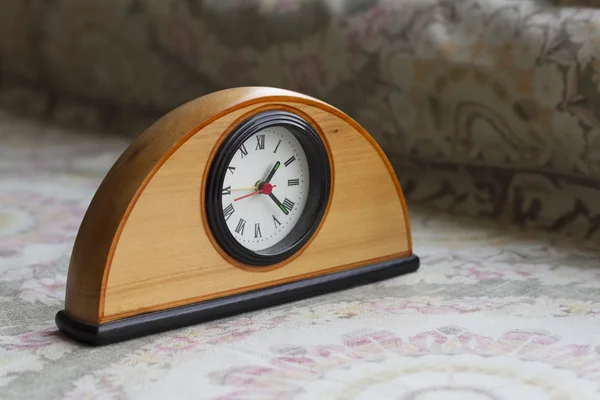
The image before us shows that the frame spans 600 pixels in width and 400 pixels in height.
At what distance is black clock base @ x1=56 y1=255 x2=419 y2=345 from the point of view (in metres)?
0.84

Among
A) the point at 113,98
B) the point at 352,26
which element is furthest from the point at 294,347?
the point at 113,98

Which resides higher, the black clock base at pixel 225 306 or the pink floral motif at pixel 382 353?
the black clock base at pixel 225 306

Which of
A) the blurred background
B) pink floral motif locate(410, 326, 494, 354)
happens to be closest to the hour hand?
pink floral motif locate(410, 326, 494, 354)

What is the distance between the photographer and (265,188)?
94 cm

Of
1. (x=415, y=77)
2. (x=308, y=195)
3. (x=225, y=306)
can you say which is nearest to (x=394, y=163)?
(x=415, y=77)

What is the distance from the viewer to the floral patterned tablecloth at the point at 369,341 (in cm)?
76

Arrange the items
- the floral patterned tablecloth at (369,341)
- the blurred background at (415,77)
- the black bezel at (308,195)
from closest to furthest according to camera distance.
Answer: the floral patterned tablecloth at (369,341) < the black bezel at (308,195) < the blurred background at (415,77)

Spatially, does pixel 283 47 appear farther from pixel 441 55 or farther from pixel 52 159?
pixel 52 159

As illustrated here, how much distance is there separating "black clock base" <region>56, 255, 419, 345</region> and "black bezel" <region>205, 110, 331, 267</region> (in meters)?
0.04

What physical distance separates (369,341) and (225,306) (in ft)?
0.51

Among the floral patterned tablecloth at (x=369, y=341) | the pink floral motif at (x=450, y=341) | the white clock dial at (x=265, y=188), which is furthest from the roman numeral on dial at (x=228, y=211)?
the pink floral motif at (x=450, y=341)

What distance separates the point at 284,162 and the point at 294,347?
214 mm

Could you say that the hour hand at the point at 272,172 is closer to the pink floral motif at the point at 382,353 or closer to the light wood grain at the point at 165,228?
the light wood grain at the point at 165,228

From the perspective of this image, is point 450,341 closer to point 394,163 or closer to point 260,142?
point 260,142
